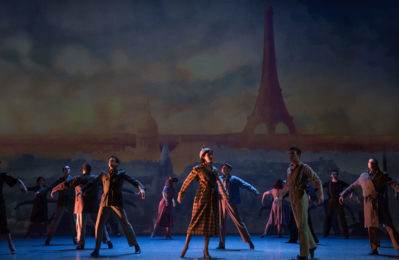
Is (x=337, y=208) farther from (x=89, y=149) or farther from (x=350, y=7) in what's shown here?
(x=89, y=149)

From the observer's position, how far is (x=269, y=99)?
13695mm

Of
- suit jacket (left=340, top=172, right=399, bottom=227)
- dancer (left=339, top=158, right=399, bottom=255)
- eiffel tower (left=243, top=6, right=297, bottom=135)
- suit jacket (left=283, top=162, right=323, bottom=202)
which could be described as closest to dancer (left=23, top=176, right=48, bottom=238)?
eiffel tower (left=243, top=6, right=297, bottom=135)

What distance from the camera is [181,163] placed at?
44.3 feet

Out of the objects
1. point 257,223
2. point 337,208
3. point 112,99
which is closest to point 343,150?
point 337,208

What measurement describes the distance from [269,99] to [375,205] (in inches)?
270

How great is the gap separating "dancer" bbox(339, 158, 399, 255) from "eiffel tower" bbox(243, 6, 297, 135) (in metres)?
6.32

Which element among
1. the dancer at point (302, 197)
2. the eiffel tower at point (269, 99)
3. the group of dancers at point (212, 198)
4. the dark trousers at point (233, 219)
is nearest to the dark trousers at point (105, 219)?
the group of dancers at point (212, 198)

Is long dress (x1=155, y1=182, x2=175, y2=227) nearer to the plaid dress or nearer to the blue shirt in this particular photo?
the blue shirt

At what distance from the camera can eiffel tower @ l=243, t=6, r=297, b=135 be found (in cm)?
1364

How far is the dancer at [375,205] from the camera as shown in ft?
23.5

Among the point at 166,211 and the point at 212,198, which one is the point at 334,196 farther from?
the point at 212,198

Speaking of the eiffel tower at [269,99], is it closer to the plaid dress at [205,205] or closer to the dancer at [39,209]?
the dancer at [39,209]

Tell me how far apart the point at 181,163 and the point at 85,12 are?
18.8 ft

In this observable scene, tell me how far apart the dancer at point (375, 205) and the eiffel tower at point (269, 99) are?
6316 millimetres
